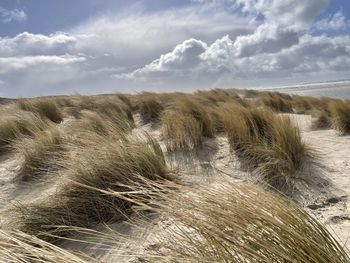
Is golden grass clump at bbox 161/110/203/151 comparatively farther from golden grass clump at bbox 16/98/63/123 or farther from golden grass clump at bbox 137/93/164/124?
golden grass clump at bbox 16/98/63/123

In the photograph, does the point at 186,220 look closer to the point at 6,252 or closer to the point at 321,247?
the point at 321,247

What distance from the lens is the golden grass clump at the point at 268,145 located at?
347cm

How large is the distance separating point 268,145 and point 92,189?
7.36 ft

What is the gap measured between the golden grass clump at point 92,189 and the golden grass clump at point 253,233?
0.93m

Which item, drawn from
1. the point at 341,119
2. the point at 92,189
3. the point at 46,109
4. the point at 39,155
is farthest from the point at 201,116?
the point at 46,109

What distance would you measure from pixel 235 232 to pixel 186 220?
0.72 feet

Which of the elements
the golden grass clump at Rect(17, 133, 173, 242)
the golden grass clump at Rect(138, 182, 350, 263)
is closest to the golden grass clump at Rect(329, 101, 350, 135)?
the golden grass clump at Rect(17, 133, 173, 242)

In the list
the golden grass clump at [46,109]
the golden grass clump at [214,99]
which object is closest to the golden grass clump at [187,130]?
the golden grass clump at [214,99]

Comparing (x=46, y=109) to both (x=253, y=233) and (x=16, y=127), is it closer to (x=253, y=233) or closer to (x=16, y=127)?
(x=16, y=127)

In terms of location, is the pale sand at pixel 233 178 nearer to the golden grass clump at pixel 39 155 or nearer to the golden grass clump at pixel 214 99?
the golden grass clump at pixel 39 155

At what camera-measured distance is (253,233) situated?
1356 millimetres

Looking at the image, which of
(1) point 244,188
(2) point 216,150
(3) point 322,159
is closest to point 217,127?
(2) point 216,150

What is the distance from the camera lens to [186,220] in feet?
4.81

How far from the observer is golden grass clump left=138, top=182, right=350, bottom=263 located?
1306 mm
